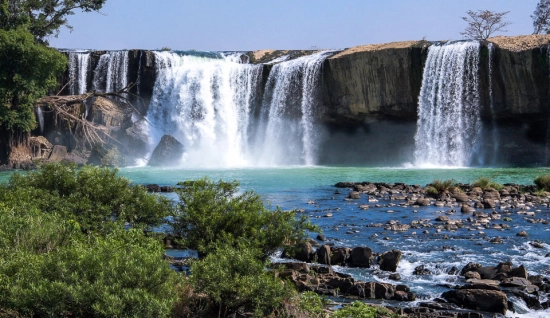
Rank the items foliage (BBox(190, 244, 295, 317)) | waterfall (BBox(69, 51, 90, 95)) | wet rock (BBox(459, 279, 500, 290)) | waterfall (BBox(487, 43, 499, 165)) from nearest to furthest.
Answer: foliage (BBox(190, 244, 295, 317))
wet rock (BBox(459, 279, 500, 290))
waterfall (BBox(487, 43, 499, 165))
waterfall (BBox(69, 51, 90, 95))

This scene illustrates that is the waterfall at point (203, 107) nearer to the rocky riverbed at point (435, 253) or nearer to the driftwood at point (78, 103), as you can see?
the driftwood at point (78, 103)

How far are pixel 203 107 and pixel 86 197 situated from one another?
3312cm

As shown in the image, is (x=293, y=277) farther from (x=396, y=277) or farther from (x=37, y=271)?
(x=37, y=271)

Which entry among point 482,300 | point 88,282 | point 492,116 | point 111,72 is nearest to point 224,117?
point 111,72

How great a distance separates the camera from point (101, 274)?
8.05 meters

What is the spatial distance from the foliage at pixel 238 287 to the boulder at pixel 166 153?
34.4 meters

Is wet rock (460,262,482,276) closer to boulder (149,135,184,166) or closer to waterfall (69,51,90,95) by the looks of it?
boulder (149,135,184,166)

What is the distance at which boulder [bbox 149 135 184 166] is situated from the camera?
43.3 meters

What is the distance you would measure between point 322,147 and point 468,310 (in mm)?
35451

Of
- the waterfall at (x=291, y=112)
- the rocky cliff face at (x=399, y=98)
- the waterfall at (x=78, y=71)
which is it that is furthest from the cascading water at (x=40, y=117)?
the waterfall at (x=291, y=112)

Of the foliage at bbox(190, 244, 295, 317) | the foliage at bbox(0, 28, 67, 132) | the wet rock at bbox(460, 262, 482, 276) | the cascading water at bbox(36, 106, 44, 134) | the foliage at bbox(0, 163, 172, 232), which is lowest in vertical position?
the wet rock at bbox(460, 262, 482, 276)

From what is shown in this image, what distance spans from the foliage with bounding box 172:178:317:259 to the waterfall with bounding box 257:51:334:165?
31.2 meters

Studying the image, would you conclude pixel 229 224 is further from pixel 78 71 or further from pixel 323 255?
pixel 78 71

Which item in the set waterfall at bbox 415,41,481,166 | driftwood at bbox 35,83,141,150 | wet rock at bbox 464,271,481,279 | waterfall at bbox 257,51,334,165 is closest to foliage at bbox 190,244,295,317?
wet rock at bbox 464,271,481,279
